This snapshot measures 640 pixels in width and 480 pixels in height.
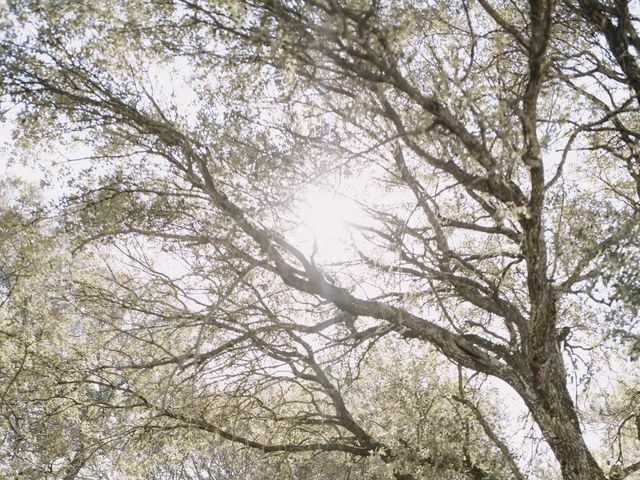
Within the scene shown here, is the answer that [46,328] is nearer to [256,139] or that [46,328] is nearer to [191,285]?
[191,285]

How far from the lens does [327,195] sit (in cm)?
600

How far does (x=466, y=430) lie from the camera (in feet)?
24.1

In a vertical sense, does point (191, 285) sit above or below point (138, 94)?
below

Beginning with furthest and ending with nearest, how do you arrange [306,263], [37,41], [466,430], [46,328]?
[46,328] → [466,430] → [306,263] → [37,41]

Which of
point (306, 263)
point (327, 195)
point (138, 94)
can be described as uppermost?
point (138, 94)

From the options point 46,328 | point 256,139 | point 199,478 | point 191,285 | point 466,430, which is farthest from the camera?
point 199,478

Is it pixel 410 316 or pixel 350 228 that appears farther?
pixel 350 228

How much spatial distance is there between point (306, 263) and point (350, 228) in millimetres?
1291

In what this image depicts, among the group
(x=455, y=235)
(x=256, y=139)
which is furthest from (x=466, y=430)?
(x=256, y=139)

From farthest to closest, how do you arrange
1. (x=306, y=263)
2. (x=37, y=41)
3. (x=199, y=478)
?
(x=199, y=478) < (x=306, y=263) < (x=37, y=41)

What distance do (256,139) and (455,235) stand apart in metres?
3.61

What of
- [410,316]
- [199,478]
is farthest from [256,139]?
[199,478]

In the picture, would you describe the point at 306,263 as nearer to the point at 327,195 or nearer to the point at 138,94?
the point at 327,195

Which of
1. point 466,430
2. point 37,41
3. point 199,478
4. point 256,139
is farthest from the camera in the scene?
point 199,478
